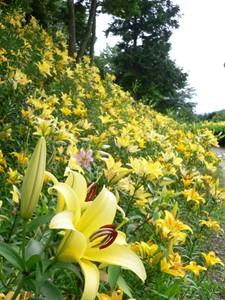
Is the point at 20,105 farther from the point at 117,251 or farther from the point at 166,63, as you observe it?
the point at 166,63

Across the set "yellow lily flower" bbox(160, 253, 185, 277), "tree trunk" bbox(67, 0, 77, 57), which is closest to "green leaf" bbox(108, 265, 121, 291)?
"yellow lily flower" bbox(160, 253, 185, 277)

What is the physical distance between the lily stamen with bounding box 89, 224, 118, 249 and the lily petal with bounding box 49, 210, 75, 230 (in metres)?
0.07

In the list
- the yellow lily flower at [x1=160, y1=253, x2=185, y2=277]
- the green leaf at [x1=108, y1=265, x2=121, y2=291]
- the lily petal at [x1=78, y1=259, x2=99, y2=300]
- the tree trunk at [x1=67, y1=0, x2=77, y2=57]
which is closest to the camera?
the lily petal at [x1=78, y1=259, x2=99, y2=300]

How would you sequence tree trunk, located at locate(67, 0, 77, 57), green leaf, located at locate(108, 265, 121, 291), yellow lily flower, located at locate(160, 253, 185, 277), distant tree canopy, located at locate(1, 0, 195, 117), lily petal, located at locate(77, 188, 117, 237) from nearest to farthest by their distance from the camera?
lily petal, located at locate(77, 188, 117, 237), green leaf, located at locate(108, 265, 121, 291), yellow lily flower, located at locate(160, 253, 185, 277), tree trunk, located at locate(67, 0, 77, 57), distant tree canopy, located at locate(1, 0, 195, 117)

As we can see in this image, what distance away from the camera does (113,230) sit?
0.74 metres

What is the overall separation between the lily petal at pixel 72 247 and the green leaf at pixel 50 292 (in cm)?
6

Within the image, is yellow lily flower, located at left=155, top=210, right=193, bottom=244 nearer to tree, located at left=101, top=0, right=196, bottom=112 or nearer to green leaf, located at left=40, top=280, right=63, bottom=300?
green leaf, located at left=40, top=280, right=63, bottom=300

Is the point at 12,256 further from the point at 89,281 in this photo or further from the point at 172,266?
the point at 172,266

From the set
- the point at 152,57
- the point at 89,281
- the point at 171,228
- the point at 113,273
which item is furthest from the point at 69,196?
the point at 152,57

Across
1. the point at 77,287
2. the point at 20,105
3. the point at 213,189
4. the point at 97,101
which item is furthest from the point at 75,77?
the point at 77,287

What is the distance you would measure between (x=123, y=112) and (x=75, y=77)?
33.7 inches

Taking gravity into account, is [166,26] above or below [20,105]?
above

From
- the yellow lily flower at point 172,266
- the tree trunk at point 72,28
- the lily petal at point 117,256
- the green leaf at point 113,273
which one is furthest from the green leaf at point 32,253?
the tree trunk at point 72,28

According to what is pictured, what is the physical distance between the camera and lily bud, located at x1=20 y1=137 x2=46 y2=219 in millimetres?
728
